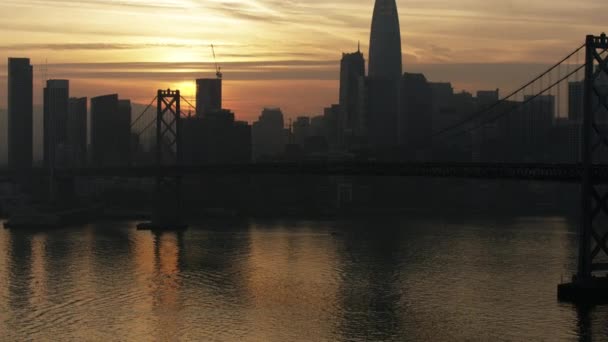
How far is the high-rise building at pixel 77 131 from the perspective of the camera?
122350mm

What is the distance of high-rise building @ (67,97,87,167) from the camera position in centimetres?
12235

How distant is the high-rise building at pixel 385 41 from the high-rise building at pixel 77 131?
1841 inches

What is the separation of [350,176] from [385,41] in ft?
257

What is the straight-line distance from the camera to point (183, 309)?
2731cm

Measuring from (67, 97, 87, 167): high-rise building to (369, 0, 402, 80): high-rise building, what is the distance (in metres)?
46.8

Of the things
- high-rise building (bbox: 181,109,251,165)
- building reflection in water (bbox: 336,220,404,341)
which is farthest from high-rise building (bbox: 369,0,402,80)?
building reflection in water (bbox: 336,220,404,341)

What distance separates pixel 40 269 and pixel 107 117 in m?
90.4

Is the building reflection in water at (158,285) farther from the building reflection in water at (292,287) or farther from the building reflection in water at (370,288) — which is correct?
the building reflection in water at (370,288)

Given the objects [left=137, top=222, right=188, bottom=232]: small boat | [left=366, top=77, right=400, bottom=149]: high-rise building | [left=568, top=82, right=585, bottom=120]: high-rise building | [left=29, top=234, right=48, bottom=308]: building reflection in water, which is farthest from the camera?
[left=366, top=77, right=400, bottom=149]: high-rise building

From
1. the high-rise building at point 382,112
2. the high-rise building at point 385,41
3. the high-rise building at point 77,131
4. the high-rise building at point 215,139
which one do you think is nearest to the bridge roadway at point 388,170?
the high-rise building at point 215,139

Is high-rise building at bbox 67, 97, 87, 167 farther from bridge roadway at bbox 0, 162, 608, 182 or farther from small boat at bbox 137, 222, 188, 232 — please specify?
small boat at bbox 137, 222, 188, 232

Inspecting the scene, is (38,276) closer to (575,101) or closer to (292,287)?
(292,287)

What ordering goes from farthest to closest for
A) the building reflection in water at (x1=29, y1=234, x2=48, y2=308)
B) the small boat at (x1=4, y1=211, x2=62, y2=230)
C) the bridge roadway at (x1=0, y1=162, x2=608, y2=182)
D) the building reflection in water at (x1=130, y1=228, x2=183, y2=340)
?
the small boat at (x1=4, y1=211, x2=62, y2=230), the bridge roadway at (x1=0, y1=162, x2=608, y2=182), the building reflection in water at (x1=29, y1=234, x2=48, y2=308), the building reflection in water at (x1=130, y1=228, x2=183, y2=340)

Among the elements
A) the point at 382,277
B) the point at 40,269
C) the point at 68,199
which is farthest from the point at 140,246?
the point at 68,199
